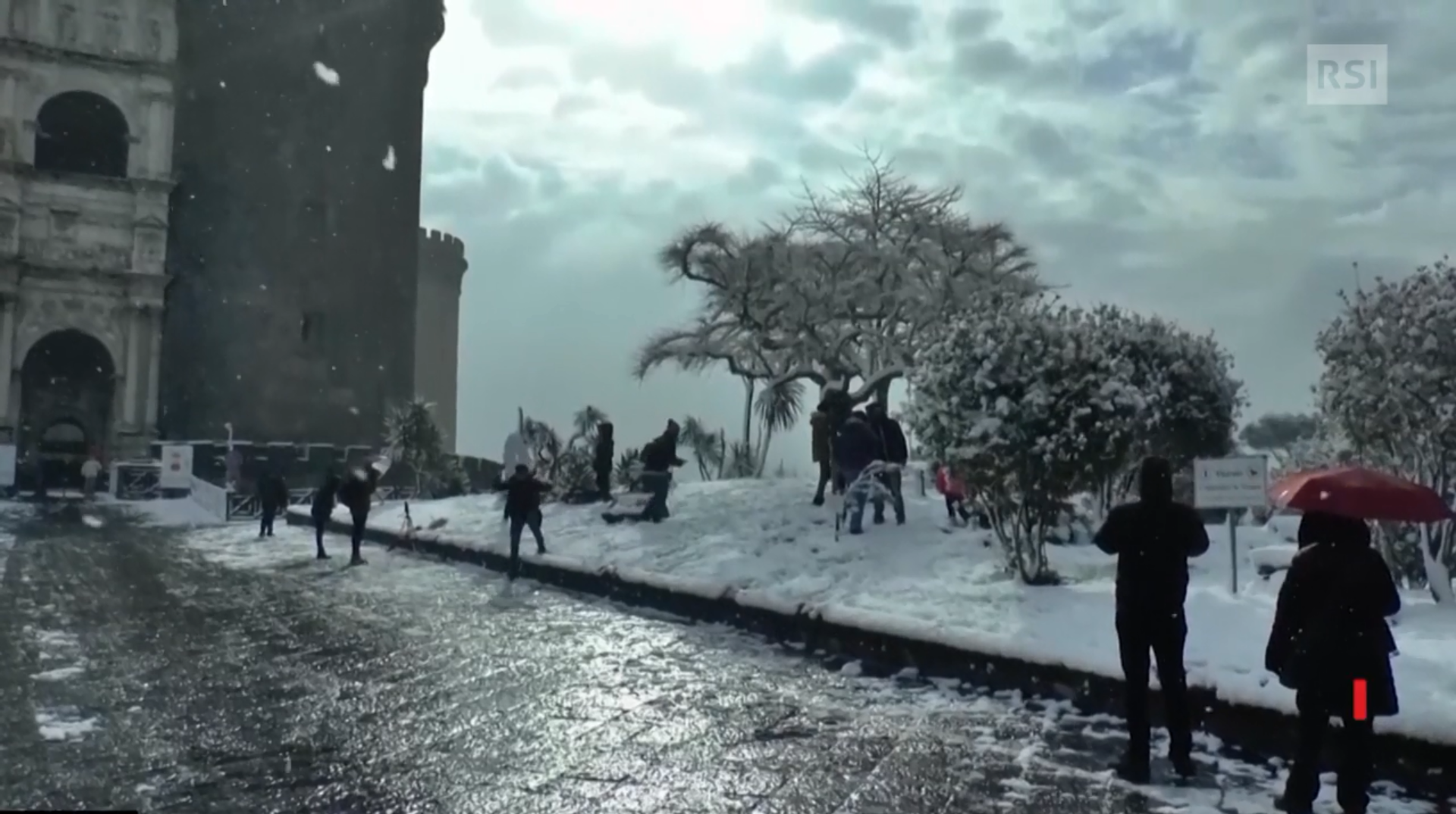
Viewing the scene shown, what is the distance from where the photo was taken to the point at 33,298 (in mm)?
34250

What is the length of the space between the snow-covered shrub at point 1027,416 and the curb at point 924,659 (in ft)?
8.23

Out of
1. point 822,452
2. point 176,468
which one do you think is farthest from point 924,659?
point 176,468

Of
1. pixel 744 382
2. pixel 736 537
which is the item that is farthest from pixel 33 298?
pixel 736 537

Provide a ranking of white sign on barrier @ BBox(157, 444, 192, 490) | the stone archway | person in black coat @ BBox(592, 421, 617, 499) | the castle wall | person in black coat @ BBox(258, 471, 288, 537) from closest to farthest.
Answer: person in black coat @ BBox(592, 421, 617, 499)
person in black coat @ BBox(258, 471, 288, 537)
white sign on barrier @ BBox(157, 444, 192, 490)
the stone archway
the castle wall

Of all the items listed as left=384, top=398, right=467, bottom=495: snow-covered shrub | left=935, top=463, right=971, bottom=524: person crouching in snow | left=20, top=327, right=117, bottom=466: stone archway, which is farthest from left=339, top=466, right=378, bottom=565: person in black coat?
left=20, top=327, right=117, bottom=466: stone archway

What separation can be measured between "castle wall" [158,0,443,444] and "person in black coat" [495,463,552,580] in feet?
88.2

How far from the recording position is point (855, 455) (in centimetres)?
1358

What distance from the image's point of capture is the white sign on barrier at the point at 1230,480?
8.87 m

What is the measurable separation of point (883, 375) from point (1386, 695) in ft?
57.2

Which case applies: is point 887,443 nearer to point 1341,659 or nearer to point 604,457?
point 604,457

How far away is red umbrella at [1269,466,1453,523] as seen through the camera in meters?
5.01

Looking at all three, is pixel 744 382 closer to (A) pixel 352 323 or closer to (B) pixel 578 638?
(B) pixel 578 638

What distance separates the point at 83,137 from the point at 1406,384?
129ft

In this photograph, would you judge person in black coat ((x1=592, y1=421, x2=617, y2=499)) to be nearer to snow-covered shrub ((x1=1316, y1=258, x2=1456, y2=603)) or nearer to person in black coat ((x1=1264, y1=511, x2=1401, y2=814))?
snow-covered shrub ((x1=1316, y1=258, x2=1456, y2=603))
